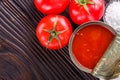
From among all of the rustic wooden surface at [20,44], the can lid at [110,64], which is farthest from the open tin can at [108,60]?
the rustic wooden surface at [20,44]

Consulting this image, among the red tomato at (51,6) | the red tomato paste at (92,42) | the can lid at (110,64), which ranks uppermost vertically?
the red tomato at (51,6)

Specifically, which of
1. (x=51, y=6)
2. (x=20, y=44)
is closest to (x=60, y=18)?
(x=51, y=6)

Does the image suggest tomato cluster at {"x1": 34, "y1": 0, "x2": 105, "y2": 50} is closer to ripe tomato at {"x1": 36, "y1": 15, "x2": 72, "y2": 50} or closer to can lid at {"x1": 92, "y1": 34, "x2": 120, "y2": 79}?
ripe tomato at {"x1": 36, "y1": 15, "x2": 72, "y2": 50}

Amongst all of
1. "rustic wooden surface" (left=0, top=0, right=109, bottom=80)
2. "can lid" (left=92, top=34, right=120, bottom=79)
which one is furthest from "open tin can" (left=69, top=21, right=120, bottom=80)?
"rustic wooden surface" (left=0, top=0, right=109, bottom=80)

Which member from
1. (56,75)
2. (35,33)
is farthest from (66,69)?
(35,33)

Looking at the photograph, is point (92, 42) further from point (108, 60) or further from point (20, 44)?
point (20, 44)

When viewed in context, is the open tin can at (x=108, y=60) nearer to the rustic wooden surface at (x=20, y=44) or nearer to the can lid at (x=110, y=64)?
the can lid at (x=110, y=64)
